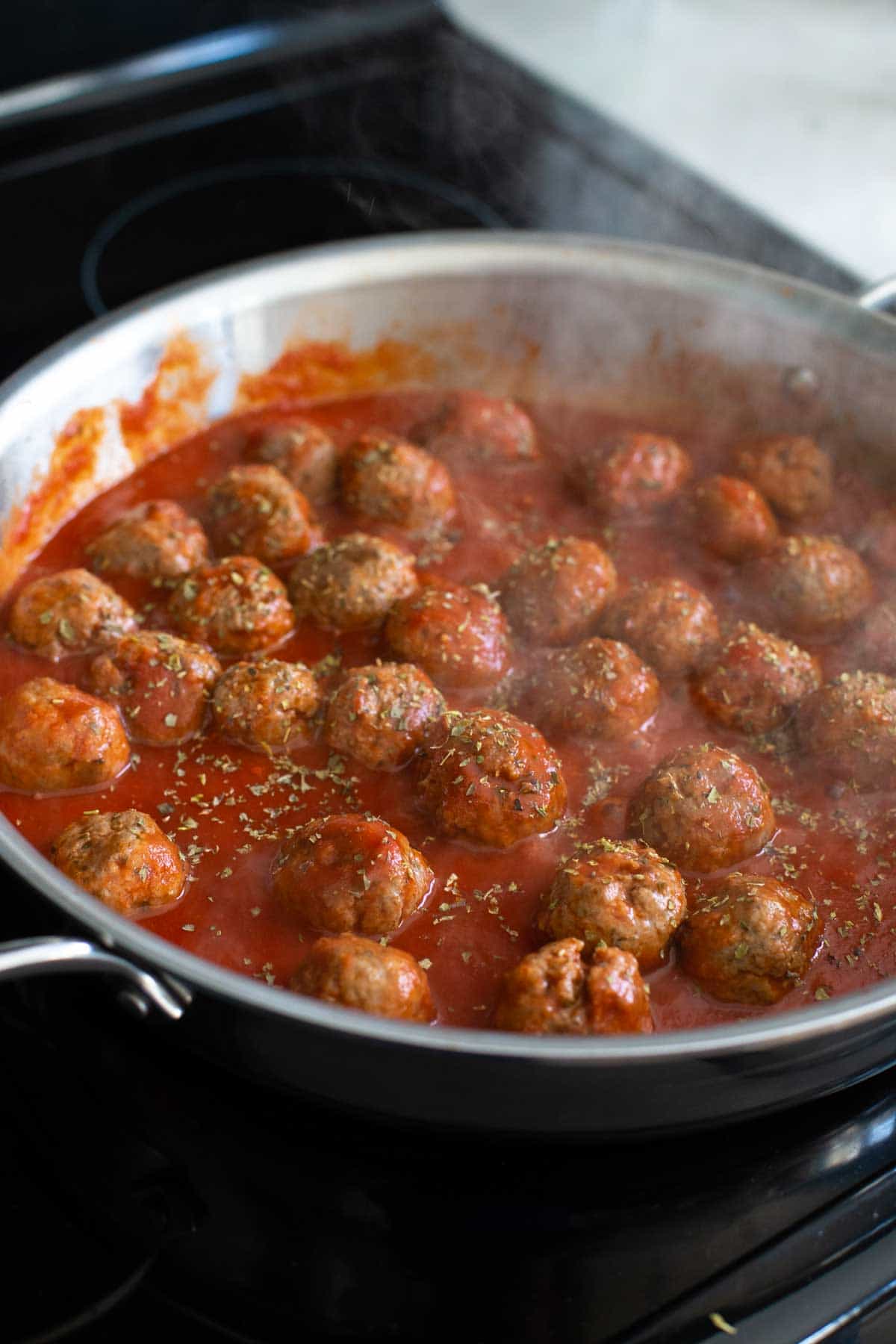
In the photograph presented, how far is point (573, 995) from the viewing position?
6.14ft

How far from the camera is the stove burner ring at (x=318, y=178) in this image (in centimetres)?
356

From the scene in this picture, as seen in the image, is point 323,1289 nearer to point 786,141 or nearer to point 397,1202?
point 397,1202

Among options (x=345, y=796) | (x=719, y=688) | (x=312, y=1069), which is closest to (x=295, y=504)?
(x=345, y=796)

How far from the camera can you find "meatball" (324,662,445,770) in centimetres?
239

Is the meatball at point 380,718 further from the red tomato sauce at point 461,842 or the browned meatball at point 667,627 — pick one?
the browned meatball at point 667,627

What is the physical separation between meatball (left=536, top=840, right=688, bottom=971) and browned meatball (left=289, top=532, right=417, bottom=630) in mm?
790

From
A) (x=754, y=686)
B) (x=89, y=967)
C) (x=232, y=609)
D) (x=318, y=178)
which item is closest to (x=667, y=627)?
(x=754, y=686)

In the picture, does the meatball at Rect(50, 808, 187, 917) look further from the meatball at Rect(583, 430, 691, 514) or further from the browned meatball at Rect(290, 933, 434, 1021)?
the meatball at Rect(583, 430, 691, 514)

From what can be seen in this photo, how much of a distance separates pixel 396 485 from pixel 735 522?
30.2 inches

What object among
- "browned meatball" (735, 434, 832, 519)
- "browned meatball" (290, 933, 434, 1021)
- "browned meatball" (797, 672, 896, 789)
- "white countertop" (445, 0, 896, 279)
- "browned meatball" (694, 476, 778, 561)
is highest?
"white countertop" (445, 0, 896, 279)

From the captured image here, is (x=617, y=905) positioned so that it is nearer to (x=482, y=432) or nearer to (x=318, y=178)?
(x=482, y=432)

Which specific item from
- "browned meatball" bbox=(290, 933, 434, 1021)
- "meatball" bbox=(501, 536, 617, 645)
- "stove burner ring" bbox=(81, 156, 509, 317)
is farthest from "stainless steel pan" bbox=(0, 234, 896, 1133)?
"meatball" bbox=(501, 536, 617, 645)

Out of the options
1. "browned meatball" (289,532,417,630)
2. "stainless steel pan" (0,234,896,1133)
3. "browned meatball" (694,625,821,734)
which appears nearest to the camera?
"stainless steel pan" (0,234,896,1133)

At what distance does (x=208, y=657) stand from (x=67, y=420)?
2.45ft
